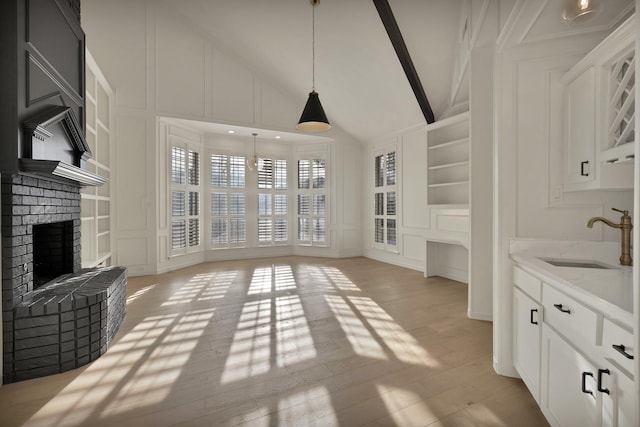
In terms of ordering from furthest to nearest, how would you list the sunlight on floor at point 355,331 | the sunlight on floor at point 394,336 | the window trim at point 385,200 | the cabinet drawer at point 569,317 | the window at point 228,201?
1. the window at point 228,201
2. the window trim at point 385,200
3. the sunlight on floor at point 355,331
4. the sunlight on floor at point 394,336
5. the cabinet drawer at point 569,317

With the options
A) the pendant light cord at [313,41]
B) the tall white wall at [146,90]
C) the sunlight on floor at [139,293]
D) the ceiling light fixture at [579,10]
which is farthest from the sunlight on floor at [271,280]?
the ceiling light fixture at [579,10]

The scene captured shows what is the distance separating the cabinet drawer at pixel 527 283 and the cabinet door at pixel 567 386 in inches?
8.6

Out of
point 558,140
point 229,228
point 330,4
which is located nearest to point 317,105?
point 330,4

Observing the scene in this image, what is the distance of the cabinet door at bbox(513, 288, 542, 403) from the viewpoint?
1733 millimetres

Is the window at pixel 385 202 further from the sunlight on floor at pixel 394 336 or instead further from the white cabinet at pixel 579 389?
the white cabinet at pixel 579 389

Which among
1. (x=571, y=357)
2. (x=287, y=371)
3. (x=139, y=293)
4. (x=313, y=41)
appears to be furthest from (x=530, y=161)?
(x=139, y=293)

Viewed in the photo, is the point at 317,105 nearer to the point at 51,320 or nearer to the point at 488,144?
the point at 488,144

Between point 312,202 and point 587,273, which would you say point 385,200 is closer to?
point 312,202

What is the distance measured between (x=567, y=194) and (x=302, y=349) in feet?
7.72

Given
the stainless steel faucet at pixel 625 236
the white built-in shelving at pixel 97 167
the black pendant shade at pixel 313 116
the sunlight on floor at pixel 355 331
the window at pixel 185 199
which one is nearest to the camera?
the stainless steel faucet at pixel 625 236

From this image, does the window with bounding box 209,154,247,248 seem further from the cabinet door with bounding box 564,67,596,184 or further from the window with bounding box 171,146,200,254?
the cabinet door with bounding box 564,67,596,184

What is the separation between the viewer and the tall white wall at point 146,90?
521cm

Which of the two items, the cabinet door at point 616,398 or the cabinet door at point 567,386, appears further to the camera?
the cabinet door at point 567,386

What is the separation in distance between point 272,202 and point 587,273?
21.6 feet
